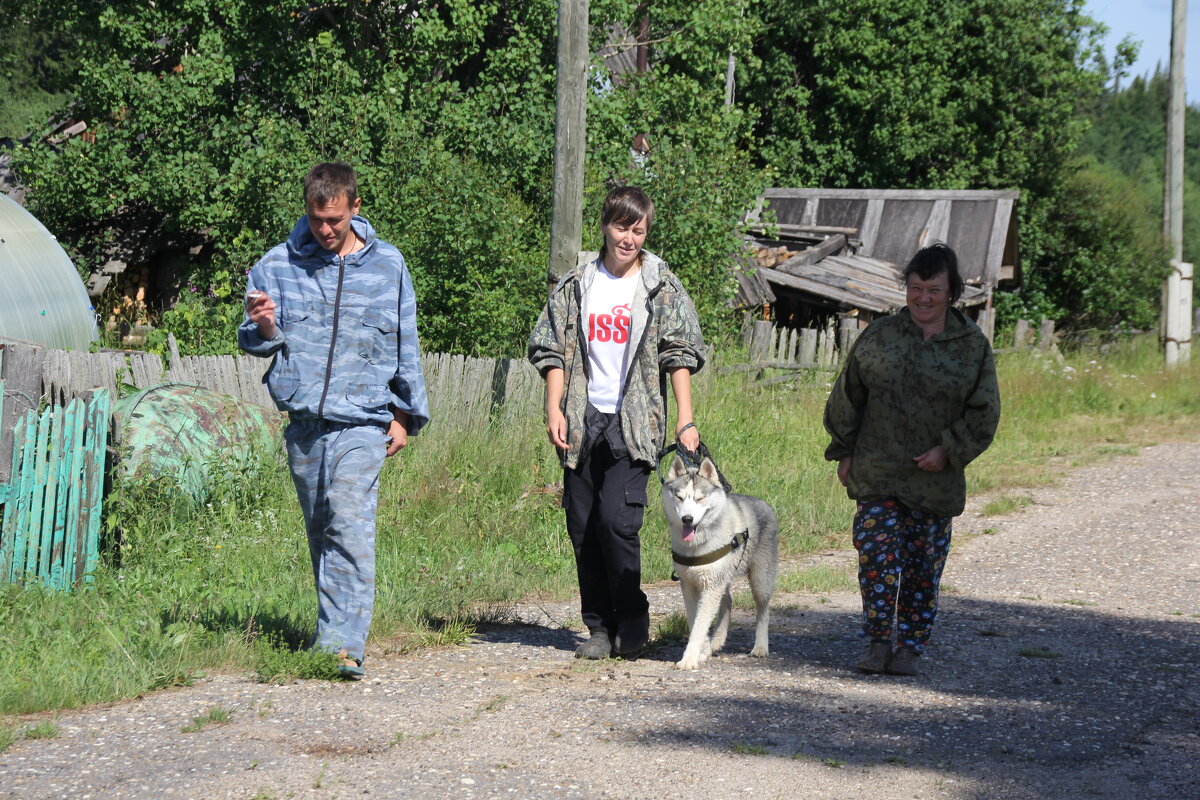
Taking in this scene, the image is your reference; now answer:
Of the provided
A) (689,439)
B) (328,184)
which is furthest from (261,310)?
(689,439)

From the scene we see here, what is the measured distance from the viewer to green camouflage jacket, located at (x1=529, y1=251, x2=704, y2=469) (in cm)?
546

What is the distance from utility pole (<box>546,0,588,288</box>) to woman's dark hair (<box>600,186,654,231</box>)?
482cm

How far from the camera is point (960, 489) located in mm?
5484

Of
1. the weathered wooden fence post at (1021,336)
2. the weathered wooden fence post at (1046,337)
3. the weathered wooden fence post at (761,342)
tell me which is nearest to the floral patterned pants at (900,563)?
the weathered wooden fence post at (761,342)

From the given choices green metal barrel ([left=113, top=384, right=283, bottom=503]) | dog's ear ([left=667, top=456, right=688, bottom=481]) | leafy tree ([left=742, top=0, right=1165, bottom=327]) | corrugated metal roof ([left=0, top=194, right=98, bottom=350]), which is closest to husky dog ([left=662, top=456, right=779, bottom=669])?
dog's ear ([left=667, top=456, right=688, bottom=481])

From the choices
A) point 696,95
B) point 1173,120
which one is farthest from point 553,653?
point 1173,120

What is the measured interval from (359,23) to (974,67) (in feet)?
56.2

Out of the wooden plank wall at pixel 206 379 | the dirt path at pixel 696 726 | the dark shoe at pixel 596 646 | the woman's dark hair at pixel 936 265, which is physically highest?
the woman's dark hair at pixel 936 265

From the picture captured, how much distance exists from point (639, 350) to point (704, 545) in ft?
3.05

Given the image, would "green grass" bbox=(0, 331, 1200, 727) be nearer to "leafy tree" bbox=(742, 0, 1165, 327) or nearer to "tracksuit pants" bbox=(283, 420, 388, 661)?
"tracksuit pants" bbox=(283, 420, 388, 661)

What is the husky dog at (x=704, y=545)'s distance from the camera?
18.2ft

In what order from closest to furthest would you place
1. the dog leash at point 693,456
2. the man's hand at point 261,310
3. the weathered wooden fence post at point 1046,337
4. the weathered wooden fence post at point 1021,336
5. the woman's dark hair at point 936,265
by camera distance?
the man's hand at point 261,310 < the woman's dark hair at point 936,265 < the dog leash at point 693,456 < the weathered wooden fence post at point 1021,336 < the weathered wooden fence post at point 1046,337

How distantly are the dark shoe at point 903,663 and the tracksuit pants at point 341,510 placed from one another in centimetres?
231

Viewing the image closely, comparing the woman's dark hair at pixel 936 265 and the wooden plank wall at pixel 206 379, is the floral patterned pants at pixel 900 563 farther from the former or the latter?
the wooden plank wall at pixel 206 379
